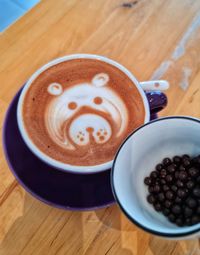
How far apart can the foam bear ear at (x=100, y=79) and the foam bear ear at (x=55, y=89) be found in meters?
0.06

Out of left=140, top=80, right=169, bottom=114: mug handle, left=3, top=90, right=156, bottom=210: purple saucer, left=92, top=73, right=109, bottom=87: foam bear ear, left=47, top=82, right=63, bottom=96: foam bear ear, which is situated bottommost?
left=3, top=90, right=156, bottom=210: purple saucer

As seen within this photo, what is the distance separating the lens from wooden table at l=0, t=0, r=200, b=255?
0.56 meters

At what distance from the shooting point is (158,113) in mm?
669

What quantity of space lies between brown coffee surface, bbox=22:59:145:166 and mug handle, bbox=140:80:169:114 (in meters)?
0.03

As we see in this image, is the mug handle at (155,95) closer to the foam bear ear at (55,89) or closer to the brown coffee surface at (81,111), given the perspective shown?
the brown coffee surface at (81,111)

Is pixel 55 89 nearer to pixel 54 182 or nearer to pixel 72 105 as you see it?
pixel 72 105

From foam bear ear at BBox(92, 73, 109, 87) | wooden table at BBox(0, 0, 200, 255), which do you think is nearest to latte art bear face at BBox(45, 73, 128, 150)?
foam bear ear at BBox(92, 73, 109, 87)

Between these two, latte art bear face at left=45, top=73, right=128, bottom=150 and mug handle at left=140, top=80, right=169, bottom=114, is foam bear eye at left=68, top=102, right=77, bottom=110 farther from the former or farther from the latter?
mug handle at left=140, top=80, right=169, bottom=114

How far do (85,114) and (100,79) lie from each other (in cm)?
7

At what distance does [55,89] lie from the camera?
587mm

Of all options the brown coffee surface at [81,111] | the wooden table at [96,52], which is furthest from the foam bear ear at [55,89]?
the wooden table at [96,52]

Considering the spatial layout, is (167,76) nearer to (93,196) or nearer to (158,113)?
(158,113)

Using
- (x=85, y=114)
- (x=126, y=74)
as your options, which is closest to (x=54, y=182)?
(x=85, y=114)

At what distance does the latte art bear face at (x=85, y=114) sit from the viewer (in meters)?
0.56
